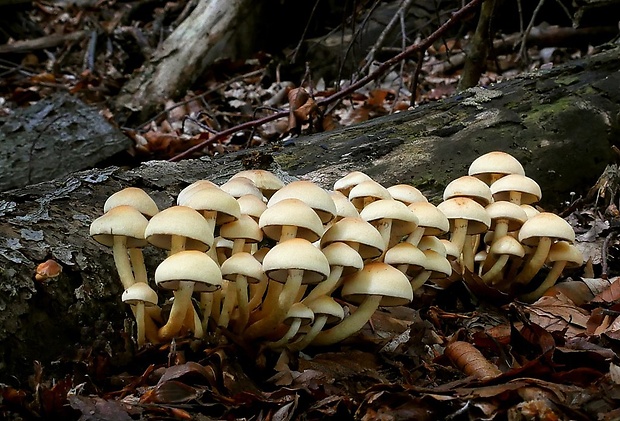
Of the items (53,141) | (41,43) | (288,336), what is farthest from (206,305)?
(41,43)

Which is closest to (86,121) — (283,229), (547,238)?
(283,229)

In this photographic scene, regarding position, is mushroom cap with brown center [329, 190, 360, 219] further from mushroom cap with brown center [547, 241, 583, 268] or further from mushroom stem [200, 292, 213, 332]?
mushroom cap with brown center [547, 241, 583, 268]

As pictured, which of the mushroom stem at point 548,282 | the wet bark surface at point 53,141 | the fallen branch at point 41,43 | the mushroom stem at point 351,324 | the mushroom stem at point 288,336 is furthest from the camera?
the fallen branch at point 41,43

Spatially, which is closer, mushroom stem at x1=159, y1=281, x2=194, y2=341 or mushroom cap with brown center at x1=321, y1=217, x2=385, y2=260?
mushroom stem at x1=159, y1=281, x2=194, y2=341

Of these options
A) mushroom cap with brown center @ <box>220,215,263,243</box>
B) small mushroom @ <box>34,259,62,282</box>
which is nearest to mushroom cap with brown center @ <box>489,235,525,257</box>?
mushroom cap with brown center @ <box>220,215,263,243</box>

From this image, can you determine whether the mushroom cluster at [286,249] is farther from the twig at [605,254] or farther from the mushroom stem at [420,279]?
the twig at [605,254]

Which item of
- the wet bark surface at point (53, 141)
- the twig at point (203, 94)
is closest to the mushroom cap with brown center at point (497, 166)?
the wet bark surface at point (53, 141)
